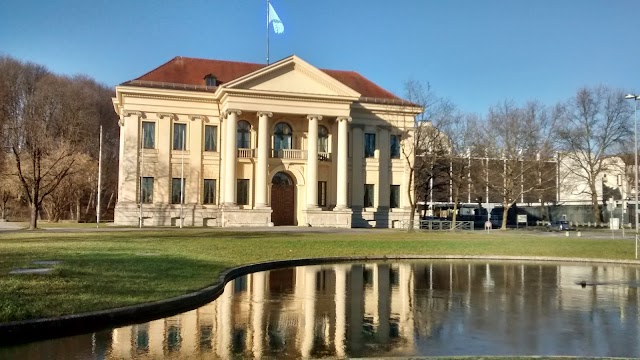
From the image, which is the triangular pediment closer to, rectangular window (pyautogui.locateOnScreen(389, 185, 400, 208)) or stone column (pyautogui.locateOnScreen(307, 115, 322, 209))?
stone column (pyautogui.locateOnScreen(307, 115, 322, 209))

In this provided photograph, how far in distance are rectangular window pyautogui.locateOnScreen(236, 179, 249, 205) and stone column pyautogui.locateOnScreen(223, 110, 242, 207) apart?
75.1 inches

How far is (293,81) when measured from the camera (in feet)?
172

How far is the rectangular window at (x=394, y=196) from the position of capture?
5912 centimetres

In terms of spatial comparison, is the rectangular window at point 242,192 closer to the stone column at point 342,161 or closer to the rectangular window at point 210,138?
the rectangular window at point 210,138

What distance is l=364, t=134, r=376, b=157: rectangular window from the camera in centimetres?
5834

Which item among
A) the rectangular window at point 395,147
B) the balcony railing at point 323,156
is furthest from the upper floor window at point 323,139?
the rectangular window at point 395,147

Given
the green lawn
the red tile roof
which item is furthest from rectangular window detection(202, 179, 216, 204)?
the green lawn

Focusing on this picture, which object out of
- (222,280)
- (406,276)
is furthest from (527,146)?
(222,280)

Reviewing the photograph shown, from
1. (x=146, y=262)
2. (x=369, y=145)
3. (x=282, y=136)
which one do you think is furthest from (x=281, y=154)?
(x=146, y=262)

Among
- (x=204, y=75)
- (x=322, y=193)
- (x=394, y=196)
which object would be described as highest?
(x=204, y=75)

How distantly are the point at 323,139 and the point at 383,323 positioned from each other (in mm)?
46580

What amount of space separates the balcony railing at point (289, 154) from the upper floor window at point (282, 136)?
1075 mm

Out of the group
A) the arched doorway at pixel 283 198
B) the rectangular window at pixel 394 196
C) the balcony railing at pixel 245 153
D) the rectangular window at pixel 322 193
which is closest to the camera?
the balcony railing at pixel 245 153

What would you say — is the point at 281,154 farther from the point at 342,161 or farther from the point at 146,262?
the point at 146,262
